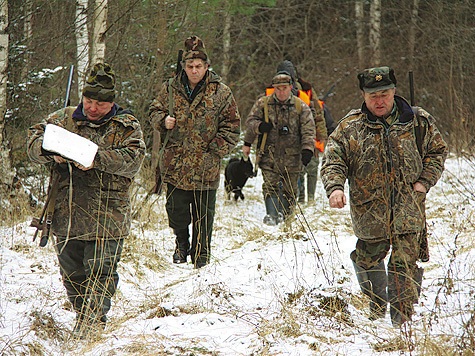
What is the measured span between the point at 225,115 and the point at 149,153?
6.02 m

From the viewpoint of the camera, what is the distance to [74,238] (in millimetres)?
3908

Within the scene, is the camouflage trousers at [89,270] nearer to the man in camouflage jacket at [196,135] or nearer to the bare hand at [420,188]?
the man in camouflage jacket at [196,135]

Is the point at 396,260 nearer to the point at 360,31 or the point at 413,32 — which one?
the point at 413,32

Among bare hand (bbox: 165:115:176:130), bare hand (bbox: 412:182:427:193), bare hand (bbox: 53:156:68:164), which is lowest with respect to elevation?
bare hand (bbox: 412:182:427:193)

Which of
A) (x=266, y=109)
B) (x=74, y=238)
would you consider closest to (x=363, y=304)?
(x=74, y=238)

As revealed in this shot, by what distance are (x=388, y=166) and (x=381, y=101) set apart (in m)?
0.47

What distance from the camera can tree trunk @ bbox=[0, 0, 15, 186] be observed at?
689 centimetres

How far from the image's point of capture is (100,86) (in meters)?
3.91

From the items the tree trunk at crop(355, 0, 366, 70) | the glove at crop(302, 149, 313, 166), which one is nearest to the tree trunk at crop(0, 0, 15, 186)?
the glove at crop(302, 149, 313, 166)

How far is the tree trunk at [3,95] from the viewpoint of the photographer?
22.6 ft

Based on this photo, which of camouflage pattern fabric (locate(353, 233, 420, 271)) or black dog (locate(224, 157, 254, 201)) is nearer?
camouflage pattern fabric (locate(353, 233, 420, 271))

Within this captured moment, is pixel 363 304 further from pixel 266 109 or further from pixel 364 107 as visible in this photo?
pixel 266 109

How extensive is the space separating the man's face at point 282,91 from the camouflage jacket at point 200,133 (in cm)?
183

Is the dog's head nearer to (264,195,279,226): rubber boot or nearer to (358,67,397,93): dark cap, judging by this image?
(264,195,279,226): rubber boot
